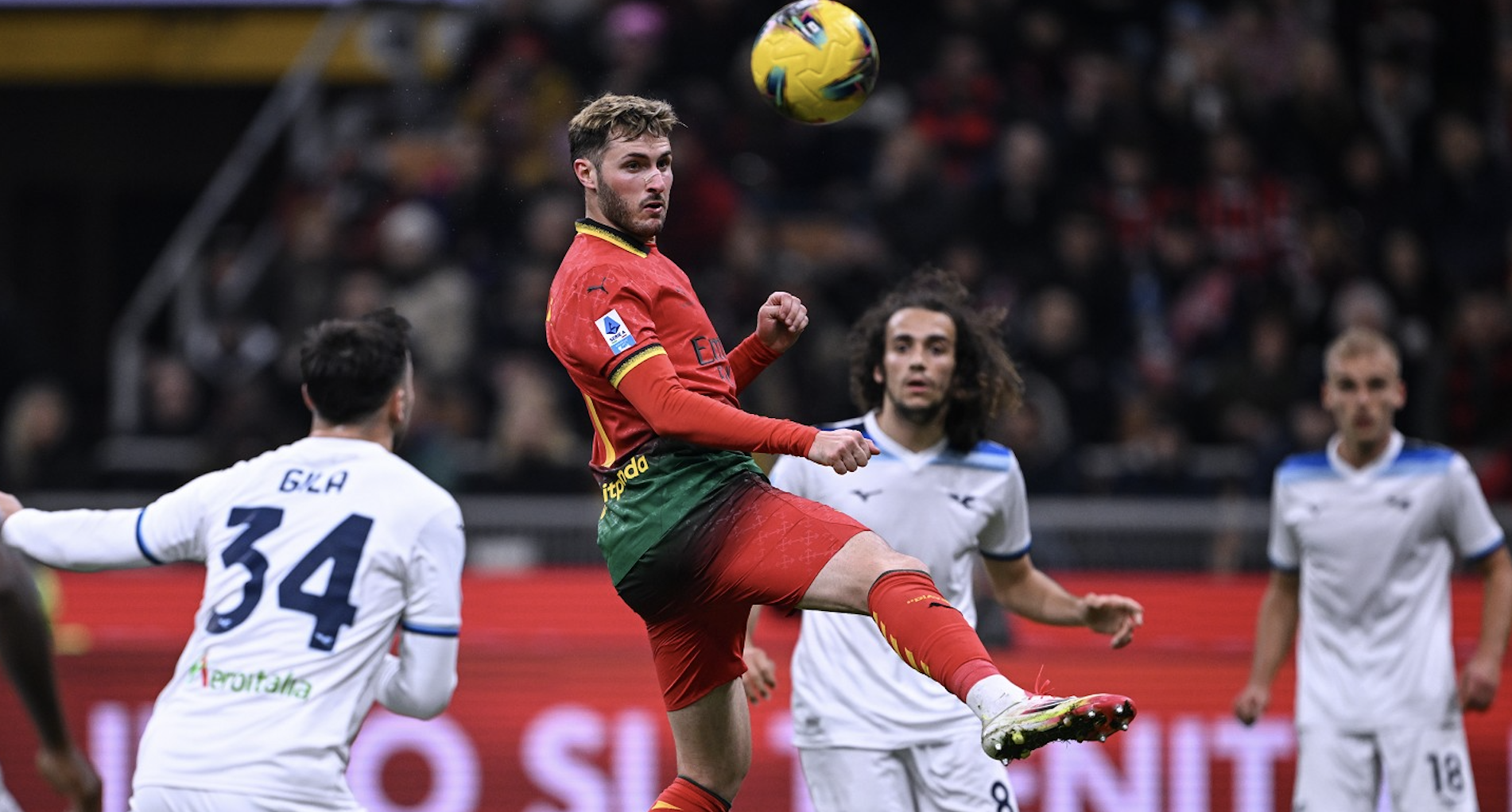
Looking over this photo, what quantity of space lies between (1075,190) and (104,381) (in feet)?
27.6

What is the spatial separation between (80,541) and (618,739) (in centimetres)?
418

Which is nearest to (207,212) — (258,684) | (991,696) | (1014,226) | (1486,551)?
(1014,226)

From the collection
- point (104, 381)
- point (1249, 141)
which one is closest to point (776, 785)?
point (1249, 141)

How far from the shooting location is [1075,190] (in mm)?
13297

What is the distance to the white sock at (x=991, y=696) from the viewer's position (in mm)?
4719

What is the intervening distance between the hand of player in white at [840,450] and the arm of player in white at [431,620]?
4.20 ft

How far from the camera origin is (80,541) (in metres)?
5.52

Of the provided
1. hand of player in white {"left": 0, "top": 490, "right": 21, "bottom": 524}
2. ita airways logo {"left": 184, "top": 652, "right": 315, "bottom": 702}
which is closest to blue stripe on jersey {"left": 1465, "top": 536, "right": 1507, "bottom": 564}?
ita airways logo {"left": 184, "top": 652, "right": 315, "bottom": 702}

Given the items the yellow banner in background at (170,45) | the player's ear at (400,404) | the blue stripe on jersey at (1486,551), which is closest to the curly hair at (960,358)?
the player's ear at (400,404)

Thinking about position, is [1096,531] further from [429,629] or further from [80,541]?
[80,541]

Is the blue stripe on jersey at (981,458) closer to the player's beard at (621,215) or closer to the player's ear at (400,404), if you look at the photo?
the player's beard at (621,215)

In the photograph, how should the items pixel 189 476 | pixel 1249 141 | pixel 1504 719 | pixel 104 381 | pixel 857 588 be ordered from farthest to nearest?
pixel 104 381
pixel 1249 141
pixel 189 476
pixel 1504 719
pixel 857 588

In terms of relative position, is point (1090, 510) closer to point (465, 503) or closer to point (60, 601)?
point (465, 503)

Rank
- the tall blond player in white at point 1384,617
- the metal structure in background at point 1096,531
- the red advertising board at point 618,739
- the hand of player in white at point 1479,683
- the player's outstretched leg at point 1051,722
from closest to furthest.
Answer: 1. the player's outstretched leg at point 1051,722
2. the hand of player in white at point 1479,683
3. the tall blond player in white at point 1384,617
4. the red advertising board at point 618,739
5. the metal structure in background at point 1096,531
